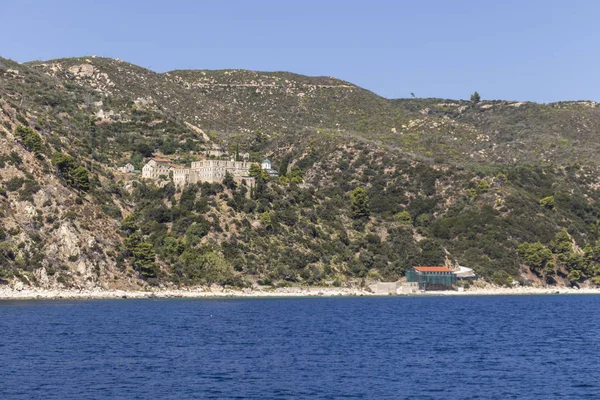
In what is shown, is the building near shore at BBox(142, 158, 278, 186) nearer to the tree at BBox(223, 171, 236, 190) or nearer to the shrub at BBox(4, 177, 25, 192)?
the tree at BBox(223, 171, 236, 190)

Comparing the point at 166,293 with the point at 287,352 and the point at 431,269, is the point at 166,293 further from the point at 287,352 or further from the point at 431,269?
the point at 287,352

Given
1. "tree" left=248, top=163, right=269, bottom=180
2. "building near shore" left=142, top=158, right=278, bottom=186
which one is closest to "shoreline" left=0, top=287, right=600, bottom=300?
"building near shore" left=142, top=158, right=278, bottom=186

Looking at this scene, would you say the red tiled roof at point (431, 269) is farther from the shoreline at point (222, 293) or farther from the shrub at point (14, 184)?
the shrub at point (14, 184)

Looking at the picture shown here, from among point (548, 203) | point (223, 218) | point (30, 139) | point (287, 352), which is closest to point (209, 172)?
point (223, 218)

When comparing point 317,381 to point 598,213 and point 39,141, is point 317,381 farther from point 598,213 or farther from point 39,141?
point 598,213

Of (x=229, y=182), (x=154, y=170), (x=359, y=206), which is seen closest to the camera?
(x=229, y=182)

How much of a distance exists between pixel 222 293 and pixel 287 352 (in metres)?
61.1

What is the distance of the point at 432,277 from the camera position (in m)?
150

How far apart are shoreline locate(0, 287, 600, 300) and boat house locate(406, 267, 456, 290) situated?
4.45ft

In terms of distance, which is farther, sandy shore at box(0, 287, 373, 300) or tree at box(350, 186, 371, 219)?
tree at box(350, 186, 371, 219)

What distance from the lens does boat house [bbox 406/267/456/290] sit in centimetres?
14900

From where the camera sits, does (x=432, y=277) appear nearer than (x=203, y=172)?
Yes

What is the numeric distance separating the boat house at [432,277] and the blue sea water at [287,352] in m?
32.6

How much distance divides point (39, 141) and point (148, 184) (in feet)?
78.0
